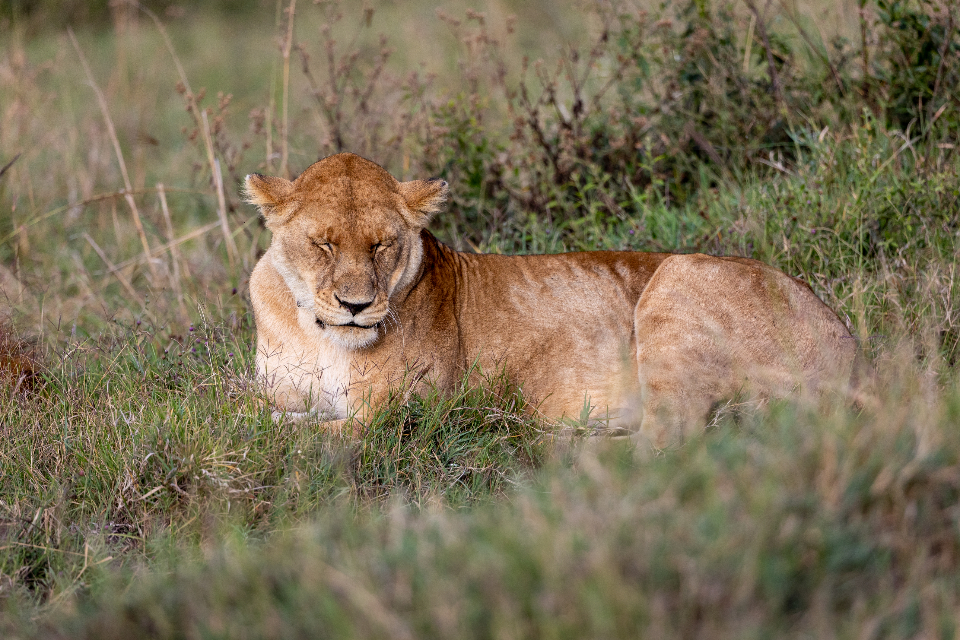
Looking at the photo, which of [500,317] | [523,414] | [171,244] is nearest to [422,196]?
[500,317]

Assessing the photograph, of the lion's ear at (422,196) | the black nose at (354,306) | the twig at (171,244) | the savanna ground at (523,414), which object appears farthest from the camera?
the twig at (171,244)

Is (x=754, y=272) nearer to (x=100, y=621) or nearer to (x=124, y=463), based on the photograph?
(x=124, y=463)

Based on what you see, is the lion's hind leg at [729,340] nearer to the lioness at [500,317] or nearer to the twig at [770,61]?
the lioness at [500,317]

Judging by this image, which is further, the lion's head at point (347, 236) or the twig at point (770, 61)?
the twig at point (770, 61)

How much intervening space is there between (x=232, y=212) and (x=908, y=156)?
435 cm

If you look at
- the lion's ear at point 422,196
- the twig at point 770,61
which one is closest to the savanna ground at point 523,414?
the twig at point 770,61

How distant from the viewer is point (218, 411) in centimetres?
371

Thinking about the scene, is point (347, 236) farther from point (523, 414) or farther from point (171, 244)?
point (171, 244)

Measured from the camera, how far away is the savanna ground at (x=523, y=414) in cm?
203

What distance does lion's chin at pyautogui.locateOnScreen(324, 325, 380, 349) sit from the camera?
385cm

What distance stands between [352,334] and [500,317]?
852 mm

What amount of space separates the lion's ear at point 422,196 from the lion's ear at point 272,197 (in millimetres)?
478

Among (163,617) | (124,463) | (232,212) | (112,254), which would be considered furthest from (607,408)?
(112,254)

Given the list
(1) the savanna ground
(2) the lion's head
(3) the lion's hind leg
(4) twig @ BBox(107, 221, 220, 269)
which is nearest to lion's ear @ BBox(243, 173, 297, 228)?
(2) the lion's head
